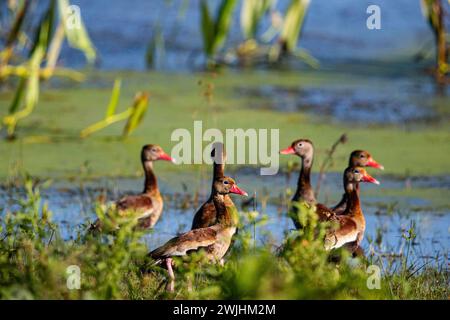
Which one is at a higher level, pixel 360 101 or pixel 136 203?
pixel 360 101

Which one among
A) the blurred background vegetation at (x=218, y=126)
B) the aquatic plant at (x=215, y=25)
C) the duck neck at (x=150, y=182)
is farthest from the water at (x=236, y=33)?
the aquatic plant at (x=215, y=25)

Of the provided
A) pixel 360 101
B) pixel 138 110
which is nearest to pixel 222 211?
pixel 138 110

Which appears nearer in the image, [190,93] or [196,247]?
[196,247]

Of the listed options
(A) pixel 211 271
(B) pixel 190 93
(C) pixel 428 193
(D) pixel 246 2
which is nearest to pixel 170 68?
(B) pixel 190 93

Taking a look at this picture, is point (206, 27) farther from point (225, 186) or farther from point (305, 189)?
point (305, 189)

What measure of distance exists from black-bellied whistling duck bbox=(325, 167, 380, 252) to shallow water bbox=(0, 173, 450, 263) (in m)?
0.25

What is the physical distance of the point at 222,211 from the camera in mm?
5852

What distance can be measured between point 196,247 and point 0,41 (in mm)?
8964

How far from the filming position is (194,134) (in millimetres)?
9555

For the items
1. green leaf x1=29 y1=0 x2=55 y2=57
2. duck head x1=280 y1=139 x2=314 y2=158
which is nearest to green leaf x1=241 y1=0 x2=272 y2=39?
green leaf x1=29 y1=0 x2=55 y2=57

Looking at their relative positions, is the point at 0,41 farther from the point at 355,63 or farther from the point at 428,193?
the point at 428,193

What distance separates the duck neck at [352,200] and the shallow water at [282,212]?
0.26 metres

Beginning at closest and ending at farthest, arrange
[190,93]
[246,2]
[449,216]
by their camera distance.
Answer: [246,2]
[449,216]
[190,93]

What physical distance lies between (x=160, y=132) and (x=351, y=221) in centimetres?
376
